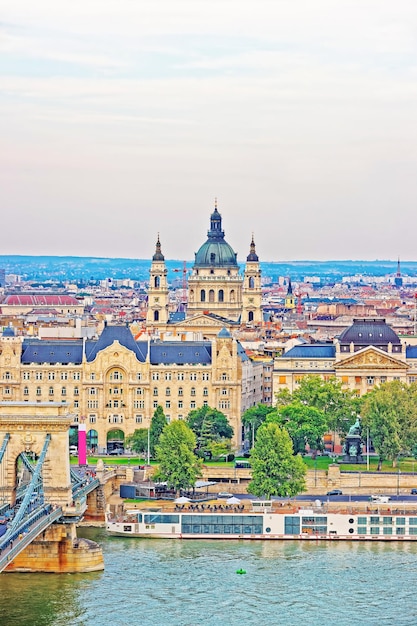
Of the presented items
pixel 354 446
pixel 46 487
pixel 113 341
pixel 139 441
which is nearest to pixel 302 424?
pixel 354 446

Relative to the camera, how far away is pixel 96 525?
89312 millimetres

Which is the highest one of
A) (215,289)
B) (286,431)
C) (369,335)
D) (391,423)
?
(215,289)

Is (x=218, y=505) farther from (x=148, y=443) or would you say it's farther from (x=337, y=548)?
(x=148, y=443)

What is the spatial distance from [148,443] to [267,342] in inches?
1502

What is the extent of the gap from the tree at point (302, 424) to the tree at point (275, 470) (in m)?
11.4

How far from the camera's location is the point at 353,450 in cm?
10319

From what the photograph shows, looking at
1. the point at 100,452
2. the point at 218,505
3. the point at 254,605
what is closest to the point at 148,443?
the point at 100,452

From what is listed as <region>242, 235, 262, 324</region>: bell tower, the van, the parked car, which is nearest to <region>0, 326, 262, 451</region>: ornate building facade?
the parked car

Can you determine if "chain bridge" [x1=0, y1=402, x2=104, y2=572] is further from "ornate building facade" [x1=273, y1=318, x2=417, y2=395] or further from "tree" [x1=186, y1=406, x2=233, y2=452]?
"ornate building facade" [x1=273, y1=318, x2=417, y2=395]

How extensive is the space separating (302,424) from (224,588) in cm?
3207

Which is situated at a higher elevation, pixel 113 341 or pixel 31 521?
pixel 113 341

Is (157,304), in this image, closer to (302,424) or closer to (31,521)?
(302,424)

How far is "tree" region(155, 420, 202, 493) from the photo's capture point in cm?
9362

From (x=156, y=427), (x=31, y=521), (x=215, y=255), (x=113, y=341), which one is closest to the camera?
(x=31, y=521)
